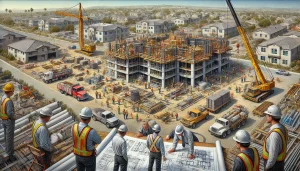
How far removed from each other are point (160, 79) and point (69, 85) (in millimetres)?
10018

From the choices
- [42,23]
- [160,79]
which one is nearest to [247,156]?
[160,79]

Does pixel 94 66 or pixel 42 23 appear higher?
pixel 42 23

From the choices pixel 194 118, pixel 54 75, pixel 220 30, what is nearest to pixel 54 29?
pixel 220 30

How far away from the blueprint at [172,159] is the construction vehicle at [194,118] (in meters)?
10.5

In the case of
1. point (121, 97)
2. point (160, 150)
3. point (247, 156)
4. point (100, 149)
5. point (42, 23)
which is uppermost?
point (42, 23)

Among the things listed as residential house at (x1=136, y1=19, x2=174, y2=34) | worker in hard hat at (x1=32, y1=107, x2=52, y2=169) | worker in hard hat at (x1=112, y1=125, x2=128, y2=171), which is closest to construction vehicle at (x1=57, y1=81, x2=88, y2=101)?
worker in hard hat at (x1=32, y1=107, x2=52, y2=169)

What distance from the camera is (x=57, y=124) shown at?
44.2 feet

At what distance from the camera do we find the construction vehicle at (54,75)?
3155 cm

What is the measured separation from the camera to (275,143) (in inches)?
242

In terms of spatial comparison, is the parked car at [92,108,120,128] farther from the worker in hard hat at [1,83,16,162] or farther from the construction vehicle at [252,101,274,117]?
the construction vehicle at [252,101,274,117]

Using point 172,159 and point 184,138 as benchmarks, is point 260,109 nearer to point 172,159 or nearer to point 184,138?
point 184,138

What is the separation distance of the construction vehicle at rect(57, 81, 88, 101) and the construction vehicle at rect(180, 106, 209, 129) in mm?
10510

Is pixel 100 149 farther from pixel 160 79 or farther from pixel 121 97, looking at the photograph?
pixel 160 79

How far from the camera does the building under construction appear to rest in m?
29.2
